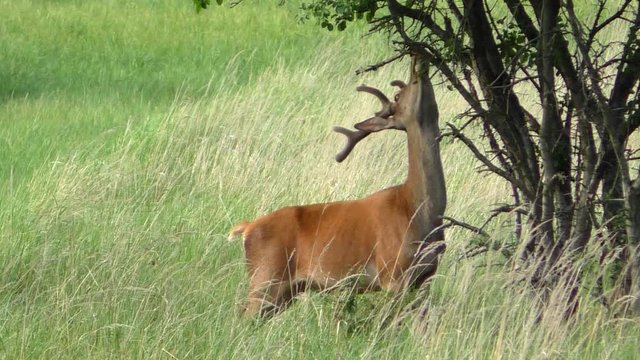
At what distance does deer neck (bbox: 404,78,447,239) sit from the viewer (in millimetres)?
5512

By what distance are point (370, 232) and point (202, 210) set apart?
6.62 ft

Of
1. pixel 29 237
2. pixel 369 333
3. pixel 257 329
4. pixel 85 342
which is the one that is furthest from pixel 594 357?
pixel 29 237

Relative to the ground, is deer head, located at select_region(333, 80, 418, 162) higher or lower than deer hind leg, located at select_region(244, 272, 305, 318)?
higher

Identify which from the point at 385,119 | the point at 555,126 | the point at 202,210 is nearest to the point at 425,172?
the point at 385,119

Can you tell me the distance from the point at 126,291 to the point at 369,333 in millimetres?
1021

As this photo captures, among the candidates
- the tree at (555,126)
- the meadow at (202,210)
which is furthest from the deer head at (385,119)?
the meadow at (202,210)

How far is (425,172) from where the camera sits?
558cm

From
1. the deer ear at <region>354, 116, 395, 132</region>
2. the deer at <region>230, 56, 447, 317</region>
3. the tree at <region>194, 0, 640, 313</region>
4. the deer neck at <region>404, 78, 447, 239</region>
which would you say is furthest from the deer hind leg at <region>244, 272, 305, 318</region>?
the tree at <region>194, 0, 640, 313</region>

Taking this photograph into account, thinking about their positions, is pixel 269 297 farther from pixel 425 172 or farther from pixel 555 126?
pixel 555 126

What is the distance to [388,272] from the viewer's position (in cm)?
554

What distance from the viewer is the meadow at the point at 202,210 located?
4988 millimetres

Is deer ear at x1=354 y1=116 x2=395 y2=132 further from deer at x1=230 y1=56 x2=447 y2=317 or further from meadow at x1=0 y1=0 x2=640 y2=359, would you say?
meadow at x1=0 y1=0 x2=640 y2=359

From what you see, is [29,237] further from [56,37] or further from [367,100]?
[56,37]

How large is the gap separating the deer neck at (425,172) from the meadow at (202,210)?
254 mm
